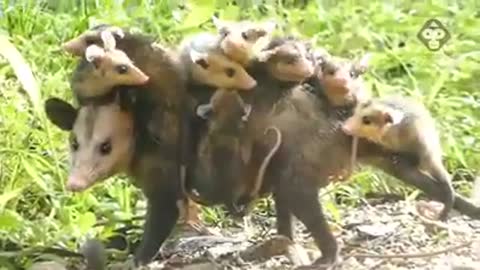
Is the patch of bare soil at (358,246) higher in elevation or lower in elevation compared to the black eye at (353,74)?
lower

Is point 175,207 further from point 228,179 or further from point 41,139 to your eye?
point 41,139

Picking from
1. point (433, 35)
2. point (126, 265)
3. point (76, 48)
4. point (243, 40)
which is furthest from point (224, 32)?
point (433, 35)

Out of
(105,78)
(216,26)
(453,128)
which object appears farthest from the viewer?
(453,128)

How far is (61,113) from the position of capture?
1448 millimetres

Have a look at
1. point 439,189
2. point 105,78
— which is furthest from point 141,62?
point 439,189

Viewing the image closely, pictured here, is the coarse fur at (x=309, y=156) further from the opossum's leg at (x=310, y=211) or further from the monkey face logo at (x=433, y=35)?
the monkey face logo at (x=433, y=35)

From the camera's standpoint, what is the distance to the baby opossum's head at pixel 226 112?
4.67ft

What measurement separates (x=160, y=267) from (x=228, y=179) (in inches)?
4.4

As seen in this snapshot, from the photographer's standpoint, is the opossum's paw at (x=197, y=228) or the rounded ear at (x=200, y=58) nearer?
the rounded ear at (x=200, y=58)

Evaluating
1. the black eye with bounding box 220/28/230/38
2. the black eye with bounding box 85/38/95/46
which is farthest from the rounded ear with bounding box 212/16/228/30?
the black eye with bounding box 85/38/95/46

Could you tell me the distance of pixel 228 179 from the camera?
1.45 meters

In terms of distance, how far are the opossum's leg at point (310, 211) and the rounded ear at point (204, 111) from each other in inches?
3.6

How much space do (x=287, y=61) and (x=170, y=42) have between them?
0.20 metres

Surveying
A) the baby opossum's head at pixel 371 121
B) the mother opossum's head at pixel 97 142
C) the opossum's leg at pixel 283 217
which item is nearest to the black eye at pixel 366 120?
the baby opossum's head at pixel 371 121
